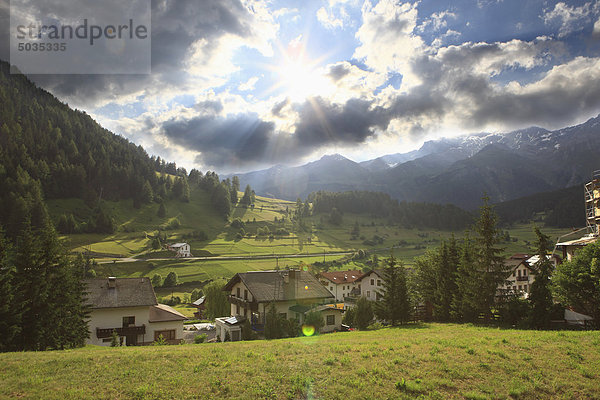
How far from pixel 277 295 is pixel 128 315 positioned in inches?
756

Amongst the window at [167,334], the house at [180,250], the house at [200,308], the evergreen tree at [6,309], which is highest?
the house at [180,250]

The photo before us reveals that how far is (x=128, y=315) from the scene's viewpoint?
4066 centimetres

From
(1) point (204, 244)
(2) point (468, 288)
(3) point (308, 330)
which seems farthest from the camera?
(1) point (204, 244)

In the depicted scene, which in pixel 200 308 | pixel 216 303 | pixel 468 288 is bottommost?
pixel 200 308

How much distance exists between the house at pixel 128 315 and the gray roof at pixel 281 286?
35.4ft

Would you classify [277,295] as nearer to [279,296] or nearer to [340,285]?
[279,296]

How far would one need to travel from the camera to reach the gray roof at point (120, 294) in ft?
131

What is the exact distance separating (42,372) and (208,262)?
11445cm

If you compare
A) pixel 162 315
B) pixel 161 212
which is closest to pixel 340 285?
pixel 162 315

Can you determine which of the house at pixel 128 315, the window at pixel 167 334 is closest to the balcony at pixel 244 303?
the house at pixel 128 315

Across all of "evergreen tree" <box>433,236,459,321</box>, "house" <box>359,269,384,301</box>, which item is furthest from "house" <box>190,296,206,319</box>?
"evergreen tree" <box>433,236,459,321</box>

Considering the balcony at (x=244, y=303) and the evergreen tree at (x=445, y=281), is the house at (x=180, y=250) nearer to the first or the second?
the balcony at (x=244, y=303)

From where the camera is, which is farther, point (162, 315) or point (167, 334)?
point (162, 315)

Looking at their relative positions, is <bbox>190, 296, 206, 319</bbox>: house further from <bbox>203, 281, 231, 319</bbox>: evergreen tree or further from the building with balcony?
the building with balcony
